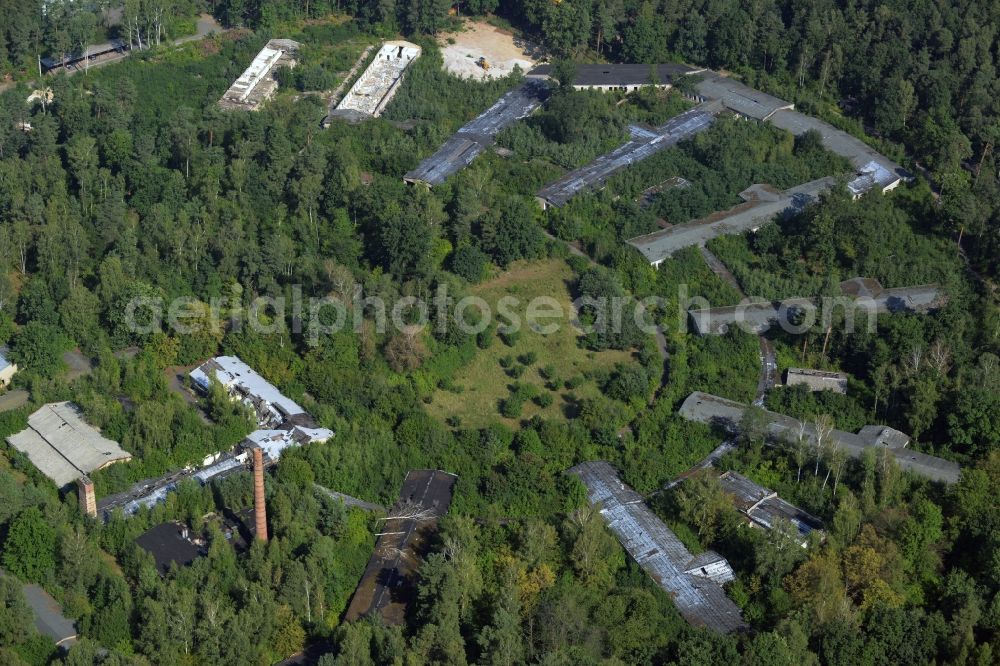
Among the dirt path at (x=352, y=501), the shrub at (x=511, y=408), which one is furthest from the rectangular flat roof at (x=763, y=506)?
the dirt path at (x=352, y=501)

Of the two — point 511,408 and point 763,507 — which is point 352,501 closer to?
point 511,408

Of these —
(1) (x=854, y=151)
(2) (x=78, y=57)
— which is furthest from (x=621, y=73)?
(2) (x=78, y=57)

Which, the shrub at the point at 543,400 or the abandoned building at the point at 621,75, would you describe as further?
the abandoned building at the point at 621,75

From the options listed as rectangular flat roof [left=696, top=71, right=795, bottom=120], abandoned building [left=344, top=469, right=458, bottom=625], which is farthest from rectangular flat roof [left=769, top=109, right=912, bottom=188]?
abandoned building [left=344, top=469, right=458, bottom=625]

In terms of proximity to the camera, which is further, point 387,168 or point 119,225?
point 387,168

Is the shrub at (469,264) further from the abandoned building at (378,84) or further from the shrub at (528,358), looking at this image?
the abandoned building at (378,84)

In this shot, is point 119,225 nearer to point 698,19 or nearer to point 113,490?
point 113,490

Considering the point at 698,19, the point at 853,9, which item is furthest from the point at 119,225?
the point at 853,9
